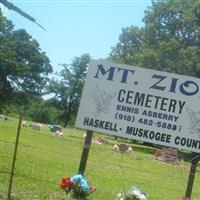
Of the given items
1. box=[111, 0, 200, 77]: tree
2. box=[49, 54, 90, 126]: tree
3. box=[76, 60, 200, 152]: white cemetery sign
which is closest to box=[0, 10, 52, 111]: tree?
box=[49, 54, 90, 126]: tree

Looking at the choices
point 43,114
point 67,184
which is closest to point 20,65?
point 43,114

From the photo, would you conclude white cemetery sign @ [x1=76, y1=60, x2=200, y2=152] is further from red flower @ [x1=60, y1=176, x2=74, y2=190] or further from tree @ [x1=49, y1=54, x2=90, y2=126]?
tree @ [x1=49, y1=54, x2=90, y2=126]

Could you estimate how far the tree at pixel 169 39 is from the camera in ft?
168

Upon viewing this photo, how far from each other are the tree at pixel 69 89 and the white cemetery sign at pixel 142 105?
87701 mm

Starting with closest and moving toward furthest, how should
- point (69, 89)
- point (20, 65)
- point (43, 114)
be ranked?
point (20, 65) → point (69, 89) → point (43, 114)

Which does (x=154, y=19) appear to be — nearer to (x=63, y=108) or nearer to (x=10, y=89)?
(x=10, y=89)

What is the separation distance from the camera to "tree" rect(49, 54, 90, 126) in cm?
10125

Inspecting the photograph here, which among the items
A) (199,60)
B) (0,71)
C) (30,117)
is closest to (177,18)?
(199,60)

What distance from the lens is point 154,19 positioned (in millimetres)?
56375

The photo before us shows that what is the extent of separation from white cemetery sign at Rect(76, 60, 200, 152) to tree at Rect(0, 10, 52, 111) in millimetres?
64315

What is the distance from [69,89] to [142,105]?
89.8 m

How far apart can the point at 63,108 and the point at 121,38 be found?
42.4m

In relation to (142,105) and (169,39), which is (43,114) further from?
(142,105)

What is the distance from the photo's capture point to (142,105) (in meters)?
12.6
